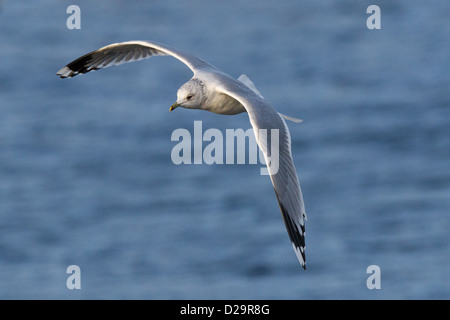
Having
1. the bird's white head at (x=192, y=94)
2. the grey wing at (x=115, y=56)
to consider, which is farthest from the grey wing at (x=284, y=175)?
the grey wing at (x=115, y=56)

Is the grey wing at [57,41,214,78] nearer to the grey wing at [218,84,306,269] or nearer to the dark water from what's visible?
the grey wing at [218,84,306,269]

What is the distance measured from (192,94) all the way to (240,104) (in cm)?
37

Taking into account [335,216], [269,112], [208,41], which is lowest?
[269,112]

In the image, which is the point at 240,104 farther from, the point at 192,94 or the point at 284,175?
the point at 284,175

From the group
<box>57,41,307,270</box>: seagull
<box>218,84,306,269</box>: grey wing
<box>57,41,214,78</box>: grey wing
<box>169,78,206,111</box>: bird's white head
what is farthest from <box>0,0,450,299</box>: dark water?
<box>218,84,306,269</box>: grey wing

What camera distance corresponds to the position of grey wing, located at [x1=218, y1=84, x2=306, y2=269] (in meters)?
6.01

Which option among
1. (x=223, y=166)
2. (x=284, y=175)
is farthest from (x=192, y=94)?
(x=223, y=166)

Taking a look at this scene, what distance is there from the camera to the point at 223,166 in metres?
20.6

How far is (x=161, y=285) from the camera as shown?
1727cm

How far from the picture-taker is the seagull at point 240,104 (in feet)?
19.8

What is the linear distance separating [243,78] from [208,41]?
16.0 metres

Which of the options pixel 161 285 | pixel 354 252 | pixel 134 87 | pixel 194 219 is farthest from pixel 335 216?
pixel 134 87

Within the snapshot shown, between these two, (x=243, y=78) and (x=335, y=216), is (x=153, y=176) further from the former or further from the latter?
(x=243, y=78)

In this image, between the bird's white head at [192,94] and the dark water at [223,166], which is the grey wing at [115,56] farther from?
the dark water at [223,166]
